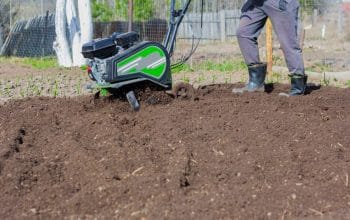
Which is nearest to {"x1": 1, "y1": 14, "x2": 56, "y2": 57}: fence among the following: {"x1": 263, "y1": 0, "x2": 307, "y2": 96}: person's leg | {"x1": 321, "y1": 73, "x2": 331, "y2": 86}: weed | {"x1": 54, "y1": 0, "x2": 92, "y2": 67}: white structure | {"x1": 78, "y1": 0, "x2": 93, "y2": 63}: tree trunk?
{"x1": 54, "y1": 0, "x2": 92, "y2": 67}: white structure

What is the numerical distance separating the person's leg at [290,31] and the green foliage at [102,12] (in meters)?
13.4

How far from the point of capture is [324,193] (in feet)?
13.2

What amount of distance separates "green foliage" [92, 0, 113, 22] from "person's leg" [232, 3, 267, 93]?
515 inches

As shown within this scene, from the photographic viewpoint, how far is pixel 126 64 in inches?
236

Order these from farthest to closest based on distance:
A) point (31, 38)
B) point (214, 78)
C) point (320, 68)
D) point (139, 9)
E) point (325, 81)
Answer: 1. point (139, 9)
2. point (31, 38)
3. point (320, 68)
4. point (214, 78)
5. point (325, 81)

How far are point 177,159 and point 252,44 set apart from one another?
2.88m

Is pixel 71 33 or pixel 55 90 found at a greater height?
pixel 71 33

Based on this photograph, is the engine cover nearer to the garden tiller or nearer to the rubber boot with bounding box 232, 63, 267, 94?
the garden tiller

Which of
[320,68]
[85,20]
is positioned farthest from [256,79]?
[85,20]

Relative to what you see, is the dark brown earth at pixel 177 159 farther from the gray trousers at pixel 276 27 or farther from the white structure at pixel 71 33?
the white structure at pixel 71 33

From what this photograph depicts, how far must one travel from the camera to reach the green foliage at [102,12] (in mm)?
19750

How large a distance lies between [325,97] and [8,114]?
3.24 m

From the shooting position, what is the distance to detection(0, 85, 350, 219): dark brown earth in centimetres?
382

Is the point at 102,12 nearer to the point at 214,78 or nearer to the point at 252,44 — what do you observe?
the point at 214,78
